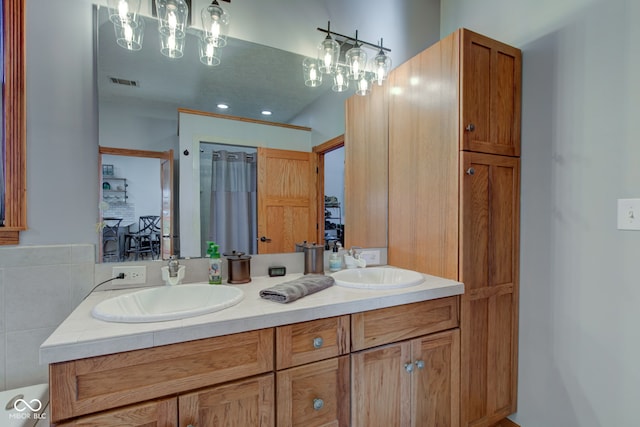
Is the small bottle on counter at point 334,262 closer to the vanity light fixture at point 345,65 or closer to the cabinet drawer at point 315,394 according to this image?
the cabinet drawer at point 315,394

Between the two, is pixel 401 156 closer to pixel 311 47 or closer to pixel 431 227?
pixel 431 227

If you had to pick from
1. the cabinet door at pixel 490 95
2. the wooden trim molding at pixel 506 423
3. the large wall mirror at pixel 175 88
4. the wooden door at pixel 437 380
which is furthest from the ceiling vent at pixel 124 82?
the wooden trim molding at pixel 506 423

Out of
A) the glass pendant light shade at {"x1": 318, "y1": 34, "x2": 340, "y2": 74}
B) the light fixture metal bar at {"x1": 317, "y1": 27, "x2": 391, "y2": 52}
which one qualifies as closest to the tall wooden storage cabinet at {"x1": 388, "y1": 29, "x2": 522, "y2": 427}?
the light fixture metal bar at {"x1": 317, "y1": 27, "x2": 391, "y2": 52}

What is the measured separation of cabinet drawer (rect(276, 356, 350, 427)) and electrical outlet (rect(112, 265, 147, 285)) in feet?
2.58

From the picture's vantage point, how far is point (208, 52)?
→ 1.51 metres

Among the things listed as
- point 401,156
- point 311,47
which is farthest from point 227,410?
point 311,47

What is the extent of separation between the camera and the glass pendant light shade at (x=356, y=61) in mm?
1848

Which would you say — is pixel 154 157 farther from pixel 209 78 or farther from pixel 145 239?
pixel 209 78

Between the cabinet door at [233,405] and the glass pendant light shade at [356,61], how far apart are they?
1.72 metres

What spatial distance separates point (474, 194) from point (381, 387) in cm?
102

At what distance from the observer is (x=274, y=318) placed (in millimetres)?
1052

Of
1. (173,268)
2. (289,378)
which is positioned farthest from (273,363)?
(173,268)

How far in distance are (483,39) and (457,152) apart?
1.95 ft

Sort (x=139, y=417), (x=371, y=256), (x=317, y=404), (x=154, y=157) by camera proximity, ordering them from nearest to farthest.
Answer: (x=139, y=417) → (x=317, y=404) → (x=154, y=157) → (x=371, y=256)
